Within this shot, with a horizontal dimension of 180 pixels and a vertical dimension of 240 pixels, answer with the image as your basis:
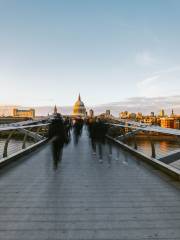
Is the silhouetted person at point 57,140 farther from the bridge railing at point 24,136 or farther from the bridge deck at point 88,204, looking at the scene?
the bridge deck at point 88,204

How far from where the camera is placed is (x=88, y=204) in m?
5.24

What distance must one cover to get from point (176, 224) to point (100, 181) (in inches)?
120

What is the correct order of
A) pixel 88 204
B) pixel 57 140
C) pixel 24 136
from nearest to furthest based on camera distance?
pixel 88 204 → pixel 57 140 → pixel 24 136

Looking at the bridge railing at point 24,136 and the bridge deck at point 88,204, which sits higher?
the bridge railing at point 24,136

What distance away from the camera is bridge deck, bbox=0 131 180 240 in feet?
13.3

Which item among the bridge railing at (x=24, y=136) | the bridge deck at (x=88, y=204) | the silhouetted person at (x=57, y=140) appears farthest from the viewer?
the silhouetted person at (x=57, y=140)

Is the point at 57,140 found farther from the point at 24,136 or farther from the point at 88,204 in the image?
the point at 88,204

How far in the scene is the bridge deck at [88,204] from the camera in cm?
406

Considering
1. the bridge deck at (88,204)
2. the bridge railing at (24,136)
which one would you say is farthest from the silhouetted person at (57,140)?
the bridge deck at (88,204)

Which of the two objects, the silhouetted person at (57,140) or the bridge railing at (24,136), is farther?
the silhouetted person at (57,140)

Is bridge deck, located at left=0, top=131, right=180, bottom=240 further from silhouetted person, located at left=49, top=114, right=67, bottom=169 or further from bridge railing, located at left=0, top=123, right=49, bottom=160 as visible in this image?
silhouetted person, located at left=49, top=114, right=67, bottom=169

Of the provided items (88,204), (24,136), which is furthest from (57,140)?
(88,204)

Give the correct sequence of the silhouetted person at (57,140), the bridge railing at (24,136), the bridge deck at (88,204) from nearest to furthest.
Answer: the bridge deck at (88,204)
the bridge railing at (24,136)
the silhouetted person at (57,140)

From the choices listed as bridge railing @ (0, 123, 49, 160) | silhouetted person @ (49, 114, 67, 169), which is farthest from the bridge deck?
silhouetted person @ (49, 114, 67, 169)
